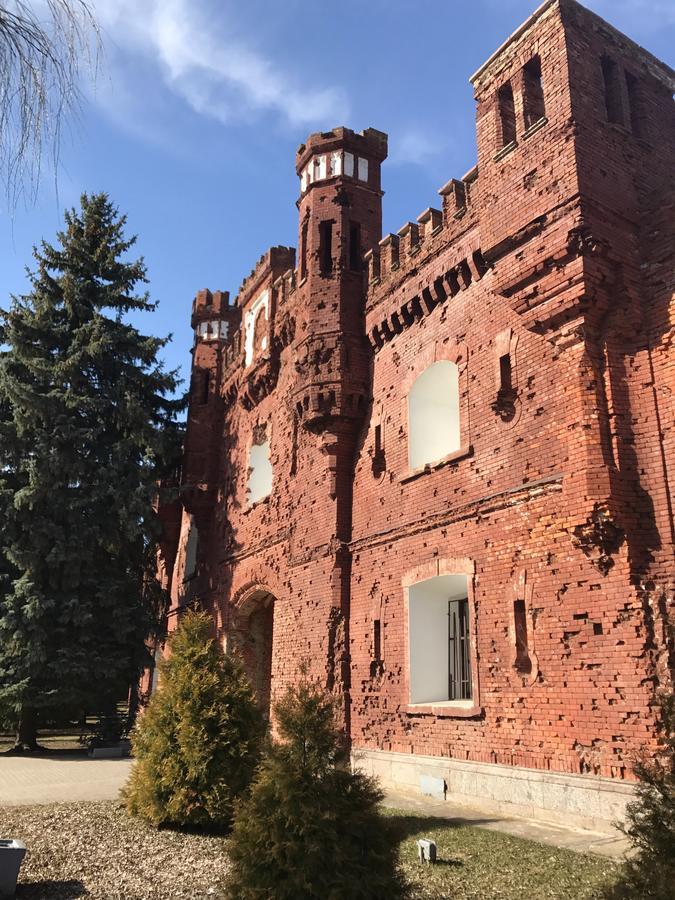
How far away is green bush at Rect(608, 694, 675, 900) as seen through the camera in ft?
11.4

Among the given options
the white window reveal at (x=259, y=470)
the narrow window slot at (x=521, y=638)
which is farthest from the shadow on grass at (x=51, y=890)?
the white window reveal at (x=259, y=470)

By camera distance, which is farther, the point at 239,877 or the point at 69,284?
the point at 69,284

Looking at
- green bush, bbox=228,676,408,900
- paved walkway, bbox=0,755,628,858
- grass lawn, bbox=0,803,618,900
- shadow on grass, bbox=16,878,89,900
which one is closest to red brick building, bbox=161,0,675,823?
paved walkway, bbox=0,755,628,858

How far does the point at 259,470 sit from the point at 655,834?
1792 centimetres

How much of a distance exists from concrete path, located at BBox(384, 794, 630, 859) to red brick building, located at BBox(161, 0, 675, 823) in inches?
10.4

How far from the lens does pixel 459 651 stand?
505 inches

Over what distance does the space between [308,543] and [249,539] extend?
433 cm

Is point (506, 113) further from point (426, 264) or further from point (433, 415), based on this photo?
point (433, 415)

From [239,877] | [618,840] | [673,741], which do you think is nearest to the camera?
[673,741]

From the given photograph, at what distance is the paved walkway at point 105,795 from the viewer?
8.24 m

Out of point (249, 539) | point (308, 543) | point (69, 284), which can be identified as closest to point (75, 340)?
point (69, 284)

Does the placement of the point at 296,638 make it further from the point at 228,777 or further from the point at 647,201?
the point at 647,201

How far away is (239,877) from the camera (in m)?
4.80

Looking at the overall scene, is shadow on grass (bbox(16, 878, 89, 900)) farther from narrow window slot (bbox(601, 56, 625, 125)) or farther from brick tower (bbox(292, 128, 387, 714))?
narrow window slot (bbox(601, 56, 625, 125))
